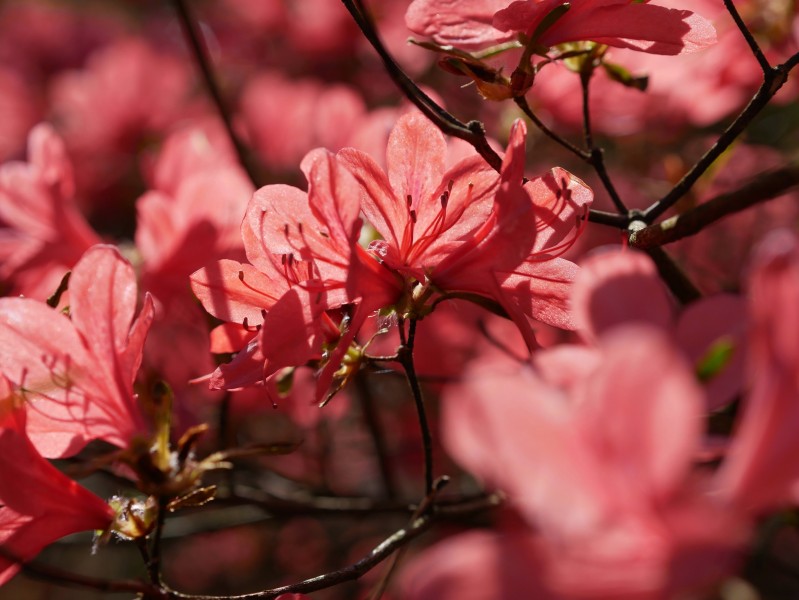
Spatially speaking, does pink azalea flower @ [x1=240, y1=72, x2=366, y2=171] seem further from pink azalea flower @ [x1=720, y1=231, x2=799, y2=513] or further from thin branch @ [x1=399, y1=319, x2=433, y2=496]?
pink azalea flower @ [x1=720, y1=231, x2=799, y2=513]

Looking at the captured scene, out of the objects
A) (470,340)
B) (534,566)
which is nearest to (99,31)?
(470,340)

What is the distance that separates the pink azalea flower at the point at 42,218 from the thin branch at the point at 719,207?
1.02 meters

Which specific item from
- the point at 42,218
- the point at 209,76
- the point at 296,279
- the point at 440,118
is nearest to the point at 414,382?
the point at 296,279

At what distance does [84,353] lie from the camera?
98 centimetres

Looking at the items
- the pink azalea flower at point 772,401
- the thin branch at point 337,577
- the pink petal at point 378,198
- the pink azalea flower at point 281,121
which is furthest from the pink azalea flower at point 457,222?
the pink azalea flower at point 281,121

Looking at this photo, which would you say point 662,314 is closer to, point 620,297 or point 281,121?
point 620,297

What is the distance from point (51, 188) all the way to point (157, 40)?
2855 mm

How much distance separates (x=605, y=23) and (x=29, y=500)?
0.80m

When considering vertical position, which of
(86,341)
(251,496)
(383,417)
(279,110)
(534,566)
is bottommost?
(383,417)

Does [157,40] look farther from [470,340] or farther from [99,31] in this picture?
[470,340]

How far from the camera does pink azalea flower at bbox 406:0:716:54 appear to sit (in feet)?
3.15

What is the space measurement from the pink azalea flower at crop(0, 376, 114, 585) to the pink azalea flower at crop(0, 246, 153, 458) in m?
0.04

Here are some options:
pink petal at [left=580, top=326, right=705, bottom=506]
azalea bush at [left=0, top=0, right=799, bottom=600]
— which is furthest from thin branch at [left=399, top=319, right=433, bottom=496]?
pink petal at [left=580, top=326, right=705, bottom=506]

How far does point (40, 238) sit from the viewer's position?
5.24 feet
